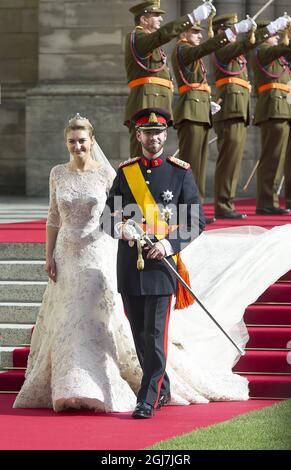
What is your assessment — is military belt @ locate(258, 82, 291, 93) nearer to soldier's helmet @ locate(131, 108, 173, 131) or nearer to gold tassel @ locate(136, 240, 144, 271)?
soldier's helmet @ locate(131, 108, 173, 131)

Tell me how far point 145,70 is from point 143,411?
497cm

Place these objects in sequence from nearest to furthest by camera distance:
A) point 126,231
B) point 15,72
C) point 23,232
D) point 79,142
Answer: point 126,231, point 79,142, point 23,232, point 15,72

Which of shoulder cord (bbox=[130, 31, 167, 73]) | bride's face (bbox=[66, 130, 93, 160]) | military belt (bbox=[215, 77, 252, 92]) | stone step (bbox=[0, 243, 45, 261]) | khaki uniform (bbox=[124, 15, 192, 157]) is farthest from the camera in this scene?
military belt (bbox=[215, 77, 252, 92])

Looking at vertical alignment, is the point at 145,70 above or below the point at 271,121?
above

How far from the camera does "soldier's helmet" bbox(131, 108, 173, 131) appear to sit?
341 inches

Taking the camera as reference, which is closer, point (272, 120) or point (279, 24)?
point (279, 24)

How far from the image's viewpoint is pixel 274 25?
13.4m

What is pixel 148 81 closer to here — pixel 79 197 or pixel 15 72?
pixel 79 197

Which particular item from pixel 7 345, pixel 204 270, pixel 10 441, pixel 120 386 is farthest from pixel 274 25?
pixel 10 441

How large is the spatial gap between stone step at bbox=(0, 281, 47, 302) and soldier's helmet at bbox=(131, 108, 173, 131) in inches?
93.3

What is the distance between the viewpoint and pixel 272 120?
14.4m

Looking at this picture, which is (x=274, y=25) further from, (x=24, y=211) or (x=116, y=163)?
(x=116, y=163)

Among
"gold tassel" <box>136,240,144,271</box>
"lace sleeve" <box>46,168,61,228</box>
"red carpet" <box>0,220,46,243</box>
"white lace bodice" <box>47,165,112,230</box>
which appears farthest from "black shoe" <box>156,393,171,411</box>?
"red carpet" <box>0,220,46,243</box>

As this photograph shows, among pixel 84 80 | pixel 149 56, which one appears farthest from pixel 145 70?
pixel 84 80
